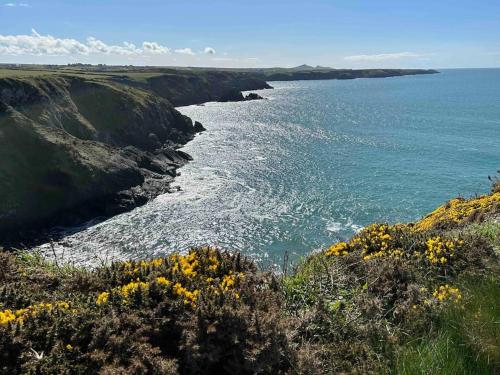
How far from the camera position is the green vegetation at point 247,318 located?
14.8 feet

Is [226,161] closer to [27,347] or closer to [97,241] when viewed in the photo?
[97,241]

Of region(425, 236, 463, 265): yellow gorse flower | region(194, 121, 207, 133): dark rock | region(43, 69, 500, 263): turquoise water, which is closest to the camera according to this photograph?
region(425, 236, 463, 265): yellow gorse flower

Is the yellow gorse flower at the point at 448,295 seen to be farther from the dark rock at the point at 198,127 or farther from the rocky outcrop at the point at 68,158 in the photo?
the dark rock at the point at 198,127

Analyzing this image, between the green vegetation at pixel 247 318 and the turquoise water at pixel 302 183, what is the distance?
15.6m

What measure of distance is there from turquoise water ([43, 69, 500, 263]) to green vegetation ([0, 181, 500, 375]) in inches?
615

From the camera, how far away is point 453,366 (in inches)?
166

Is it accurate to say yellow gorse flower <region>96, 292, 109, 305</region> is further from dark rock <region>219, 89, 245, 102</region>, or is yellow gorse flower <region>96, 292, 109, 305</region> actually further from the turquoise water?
dark rock <region>219, 89, 245, 102</region>

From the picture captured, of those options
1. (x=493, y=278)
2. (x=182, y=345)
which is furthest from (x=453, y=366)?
(x=182, y=345)

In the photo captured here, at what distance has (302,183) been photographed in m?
59.1

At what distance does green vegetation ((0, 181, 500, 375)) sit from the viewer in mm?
4512

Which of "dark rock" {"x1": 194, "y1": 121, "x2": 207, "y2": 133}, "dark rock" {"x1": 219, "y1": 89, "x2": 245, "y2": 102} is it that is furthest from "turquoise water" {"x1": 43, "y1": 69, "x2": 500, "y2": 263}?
"dark rock" {"x1": 219, "y1": 89, "x2": 245, "y2": 102}

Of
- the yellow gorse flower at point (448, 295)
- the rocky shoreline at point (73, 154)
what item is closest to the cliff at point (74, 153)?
the rocky shoreline at point (73, 154)

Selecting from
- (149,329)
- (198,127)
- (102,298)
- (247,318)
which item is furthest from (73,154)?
(247,318)

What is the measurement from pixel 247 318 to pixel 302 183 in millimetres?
54496
